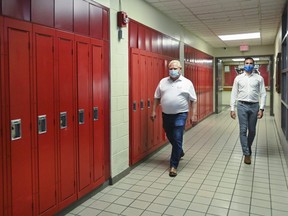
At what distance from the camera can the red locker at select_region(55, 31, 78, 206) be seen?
2.73 m

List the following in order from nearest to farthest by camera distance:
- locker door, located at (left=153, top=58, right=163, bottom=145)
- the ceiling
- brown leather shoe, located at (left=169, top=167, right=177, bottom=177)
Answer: brown leather shoe, located at (left=169, top=167, right=177, bottom=177)
the ceiling
locker door, located at (left=153, top=58, right=163, bottom=145)

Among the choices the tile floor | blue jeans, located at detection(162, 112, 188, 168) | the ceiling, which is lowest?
the tile floor

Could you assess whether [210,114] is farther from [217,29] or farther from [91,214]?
[91,214]

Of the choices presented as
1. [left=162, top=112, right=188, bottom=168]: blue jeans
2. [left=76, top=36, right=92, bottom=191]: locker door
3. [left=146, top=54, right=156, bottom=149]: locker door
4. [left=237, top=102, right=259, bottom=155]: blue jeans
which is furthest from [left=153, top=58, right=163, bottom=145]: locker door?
[left=76, top=36, right=92, bottom=191]: locker door

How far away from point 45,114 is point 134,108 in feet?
6.62

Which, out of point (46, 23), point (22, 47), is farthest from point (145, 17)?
point (22, 47)

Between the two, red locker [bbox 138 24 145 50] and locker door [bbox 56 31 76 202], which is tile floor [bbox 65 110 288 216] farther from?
red locker [bbox 138 24 145 50]

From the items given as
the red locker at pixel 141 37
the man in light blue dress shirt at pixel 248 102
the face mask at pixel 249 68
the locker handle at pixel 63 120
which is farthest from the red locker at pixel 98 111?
the face mask at pixel 249 68

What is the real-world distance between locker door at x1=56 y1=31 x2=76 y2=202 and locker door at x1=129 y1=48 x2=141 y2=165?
4.82 feet

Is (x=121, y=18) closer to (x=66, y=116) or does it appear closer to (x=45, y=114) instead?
(x=66, y=116)

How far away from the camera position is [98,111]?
3410mm

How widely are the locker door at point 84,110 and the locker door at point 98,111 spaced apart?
0.37 feet

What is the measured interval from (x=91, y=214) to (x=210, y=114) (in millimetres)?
9171

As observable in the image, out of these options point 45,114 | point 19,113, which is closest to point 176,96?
point 45,114
